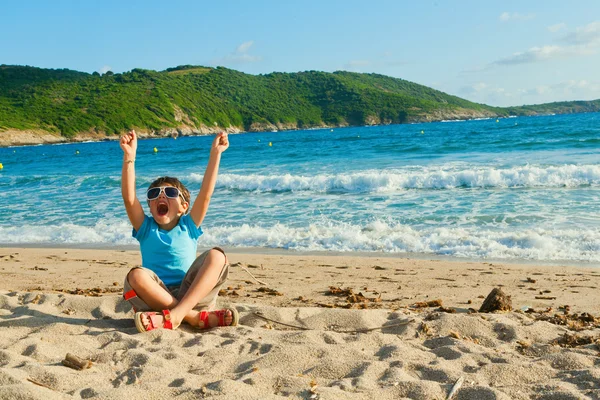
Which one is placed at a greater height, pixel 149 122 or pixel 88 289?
pixel 149 122

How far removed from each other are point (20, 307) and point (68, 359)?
1864mm

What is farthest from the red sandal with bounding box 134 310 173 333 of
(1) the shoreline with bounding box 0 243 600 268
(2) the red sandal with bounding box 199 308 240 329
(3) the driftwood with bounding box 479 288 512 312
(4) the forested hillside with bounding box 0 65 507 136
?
(4) the forested hillside with bounding box 0 65 507 136

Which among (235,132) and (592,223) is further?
(235,132)

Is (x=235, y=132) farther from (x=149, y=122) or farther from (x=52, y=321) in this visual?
(x=52, y=321)

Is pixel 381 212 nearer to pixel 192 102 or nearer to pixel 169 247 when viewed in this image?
pixel 169 247

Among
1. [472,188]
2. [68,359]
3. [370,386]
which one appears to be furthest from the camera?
[472,188]

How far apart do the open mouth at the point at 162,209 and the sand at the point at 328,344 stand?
0.86m

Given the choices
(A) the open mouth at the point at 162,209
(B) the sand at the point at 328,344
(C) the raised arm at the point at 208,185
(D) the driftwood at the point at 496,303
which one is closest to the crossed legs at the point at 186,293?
(B) the sand at the point at 328,344

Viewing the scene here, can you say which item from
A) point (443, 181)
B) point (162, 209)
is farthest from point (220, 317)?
point (443, 181)

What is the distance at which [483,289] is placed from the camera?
5734 mm

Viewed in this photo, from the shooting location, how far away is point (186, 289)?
4.19 m

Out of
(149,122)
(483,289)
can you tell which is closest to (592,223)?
(483,289)

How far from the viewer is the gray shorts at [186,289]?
13.3ft

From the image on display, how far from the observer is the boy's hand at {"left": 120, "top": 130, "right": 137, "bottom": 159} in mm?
4031
